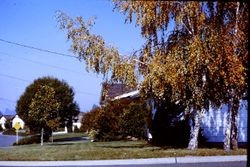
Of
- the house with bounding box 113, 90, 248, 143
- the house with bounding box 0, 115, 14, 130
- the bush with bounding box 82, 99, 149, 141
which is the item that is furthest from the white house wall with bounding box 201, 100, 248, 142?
the house with bounding box 0, 115, 14, 130

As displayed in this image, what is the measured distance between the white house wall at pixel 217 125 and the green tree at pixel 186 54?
3629mm

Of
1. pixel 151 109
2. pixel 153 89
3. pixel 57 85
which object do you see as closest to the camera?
pixel 153 89

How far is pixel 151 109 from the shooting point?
27.5 meters

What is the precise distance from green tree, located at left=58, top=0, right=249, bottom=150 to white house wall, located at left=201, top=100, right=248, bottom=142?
3629 mm

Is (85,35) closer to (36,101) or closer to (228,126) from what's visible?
(228,126)

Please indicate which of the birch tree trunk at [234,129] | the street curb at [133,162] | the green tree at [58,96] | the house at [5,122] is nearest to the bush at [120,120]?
the birch tree trunk at [234,129]

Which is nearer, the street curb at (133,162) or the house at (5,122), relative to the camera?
the street curb at (133,162)

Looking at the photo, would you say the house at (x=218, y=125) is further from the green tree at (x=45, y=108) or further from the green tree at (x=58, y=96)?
the green tree at (x=58, y=96)

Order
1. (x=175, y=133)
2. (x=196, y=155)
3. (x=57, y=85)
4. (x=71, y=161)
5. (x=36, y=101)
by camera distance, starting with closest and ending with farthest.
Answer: (x=71, y=161)
(x=196, y=155)
(x=175, y=133)
(x=36, y=101)
(x=57, y=85)

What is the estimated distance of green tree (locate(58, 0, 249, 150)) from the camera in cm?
1677

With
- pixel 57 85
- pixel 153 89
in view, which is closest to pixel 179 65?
pixel 153 89

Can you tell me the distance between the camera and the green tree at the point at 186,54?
16.8 metres

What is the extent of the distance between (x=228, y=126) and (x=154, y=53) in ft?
14.9

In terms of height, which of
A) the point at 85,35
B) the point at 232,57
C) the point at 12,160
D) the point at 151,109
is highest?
the point at 85,35
